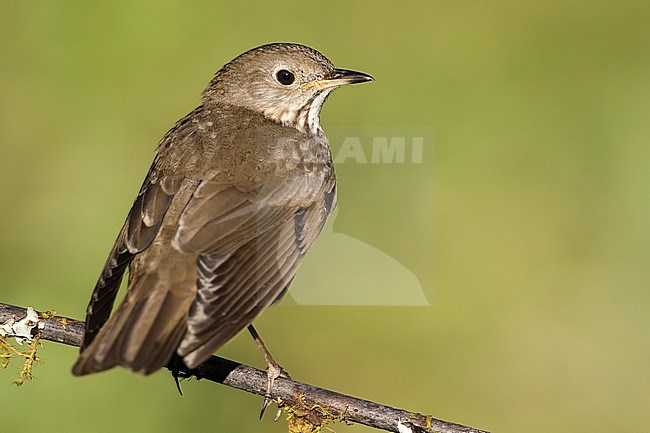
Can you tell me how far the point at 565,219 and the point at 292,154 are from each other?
10.6 feet

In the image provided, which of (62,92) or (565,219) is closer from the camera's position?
(565,219)

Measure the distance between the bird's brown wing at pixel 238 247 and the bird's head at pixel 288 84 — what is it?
2.30 ft

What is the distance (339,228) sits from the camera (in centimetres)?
802

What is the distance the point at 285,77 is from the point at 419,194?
2308 millimetres

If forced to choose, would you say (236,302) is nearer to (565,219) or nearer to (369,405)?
(369,405)

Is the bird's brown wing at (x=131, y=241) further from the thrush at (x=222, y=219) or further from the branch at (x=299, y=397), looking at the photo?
the branch at (x=299, y=397)

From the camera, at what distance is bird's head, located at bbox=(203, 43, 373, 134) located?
6547mm

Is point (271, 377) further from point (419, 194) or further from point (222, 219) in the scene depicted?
point (419, 194)

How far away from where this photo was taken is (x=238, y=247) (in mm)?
5219

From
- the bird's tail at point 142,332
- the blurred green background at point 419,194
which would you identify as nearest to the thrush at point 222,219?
the bird's tail at point 142,332

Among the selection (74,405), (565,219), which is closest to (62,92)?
(74,405)

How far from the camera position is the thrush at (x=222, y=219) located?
184 inches

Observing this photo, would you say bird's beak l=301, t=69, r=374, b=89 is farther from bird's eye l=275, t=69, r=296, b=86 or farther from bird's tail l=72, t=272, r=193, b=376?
bird's tail l=72, t=272, r=193, b=376

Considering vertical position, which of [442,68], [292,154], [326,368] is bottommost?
[326,368]
